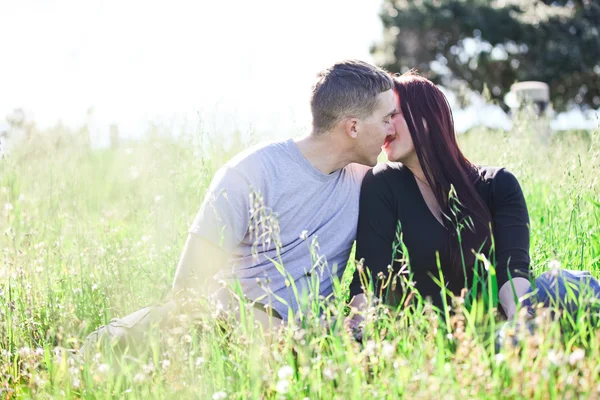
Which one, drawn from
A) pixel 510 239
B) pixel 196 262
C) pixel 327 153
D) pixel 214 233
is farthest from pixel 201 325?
pixel 510 239

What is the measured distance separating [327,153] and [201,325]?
3.30ft

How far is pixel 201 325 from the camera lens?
293 centimetres

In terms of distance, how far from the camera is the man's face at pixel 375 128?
10.5ft

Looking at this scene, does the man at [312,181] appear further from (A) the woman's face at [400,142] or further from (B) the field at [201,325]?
A: (B) the field at [201,325]

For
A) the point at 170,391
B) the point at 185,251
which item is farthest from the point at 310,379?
the point at 185,251

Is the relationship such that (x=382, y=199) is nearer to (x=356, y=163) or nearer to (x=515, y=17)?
(x=356, y=163)

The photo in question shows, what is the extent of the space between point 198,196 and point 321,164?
4.23 ft

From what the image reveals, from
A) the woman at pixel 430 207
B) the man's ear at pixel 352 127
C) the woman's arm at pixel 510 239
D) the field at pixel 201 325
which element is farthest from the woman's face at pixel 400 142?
the field at pixel 201 325

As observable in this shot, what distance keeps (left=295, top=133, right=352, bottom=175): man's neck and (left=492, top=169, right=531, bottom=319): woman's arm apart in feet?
2.37

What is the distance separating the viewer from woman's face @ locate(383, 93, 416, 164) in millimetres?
3271

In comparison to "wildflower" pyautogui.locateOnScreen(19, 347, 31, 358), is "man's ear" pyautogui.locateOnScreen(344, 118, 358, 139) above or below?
above

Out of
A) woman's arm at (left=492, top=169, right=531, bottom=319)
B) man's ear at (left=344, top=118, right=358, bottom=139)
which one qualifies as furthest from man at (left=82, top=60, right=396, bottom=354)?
woman's arm at (left=492, top=169, right=531, bottom=319)

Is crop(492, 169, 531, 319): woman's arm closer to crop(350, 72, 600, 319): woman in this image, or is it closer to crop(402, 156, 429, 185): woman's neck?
crop(350, 72, 600, 319): woman

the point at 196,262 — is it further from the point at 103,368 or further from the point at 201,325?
the point at 103,368
